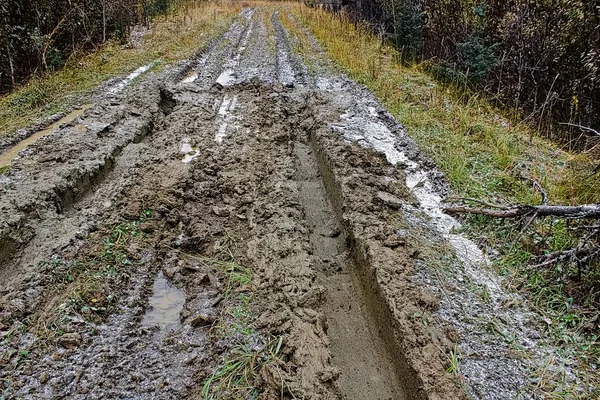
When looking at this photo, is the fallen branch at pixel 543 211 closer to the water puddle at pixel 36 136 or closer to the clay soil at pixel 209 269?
the clay soil at pixel 209 269

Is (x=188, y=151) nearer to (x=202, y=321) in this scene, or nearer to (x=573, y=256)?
(x=202, y=321)

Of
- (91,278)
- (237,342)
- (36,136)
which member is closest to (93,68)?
(36,136)

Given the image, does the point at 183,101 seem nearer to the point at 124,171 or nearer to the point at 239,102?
the point at 239,102

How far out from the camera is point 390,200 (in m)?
4.11

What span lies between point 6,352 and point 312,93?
5.93 metres

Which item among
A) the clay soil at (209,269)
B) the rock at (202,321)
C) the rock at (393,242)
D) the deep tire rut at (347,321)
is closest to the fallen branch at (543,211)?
the clay soil at (209,269)

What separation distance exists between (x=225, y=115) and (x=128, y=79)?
2.92 m

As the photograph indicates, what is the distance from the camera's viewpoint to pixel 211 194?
4.46 metres

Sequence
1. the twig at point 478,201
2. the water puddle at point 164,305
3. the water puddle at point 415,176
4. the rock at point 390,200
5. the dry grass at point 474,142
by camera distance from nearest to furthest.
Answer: the water puddle at point 164,305, the water puddle at point 415,176, the twig at point 478,201, the rock at point 390,200, the dry grass at point 474,142

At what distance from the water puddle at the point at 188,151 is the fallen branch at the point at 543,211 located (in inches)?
→ 129

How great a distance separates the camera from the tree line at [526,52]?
6.04m

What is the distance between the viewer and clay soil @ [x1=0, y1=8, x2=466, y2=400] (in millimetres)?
2512

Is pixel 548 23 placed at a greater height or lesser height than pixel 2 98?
greater

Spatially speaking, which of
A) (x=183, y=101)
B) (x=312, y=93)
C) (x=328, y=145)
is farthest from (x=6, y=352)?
(x=312, y=93)
